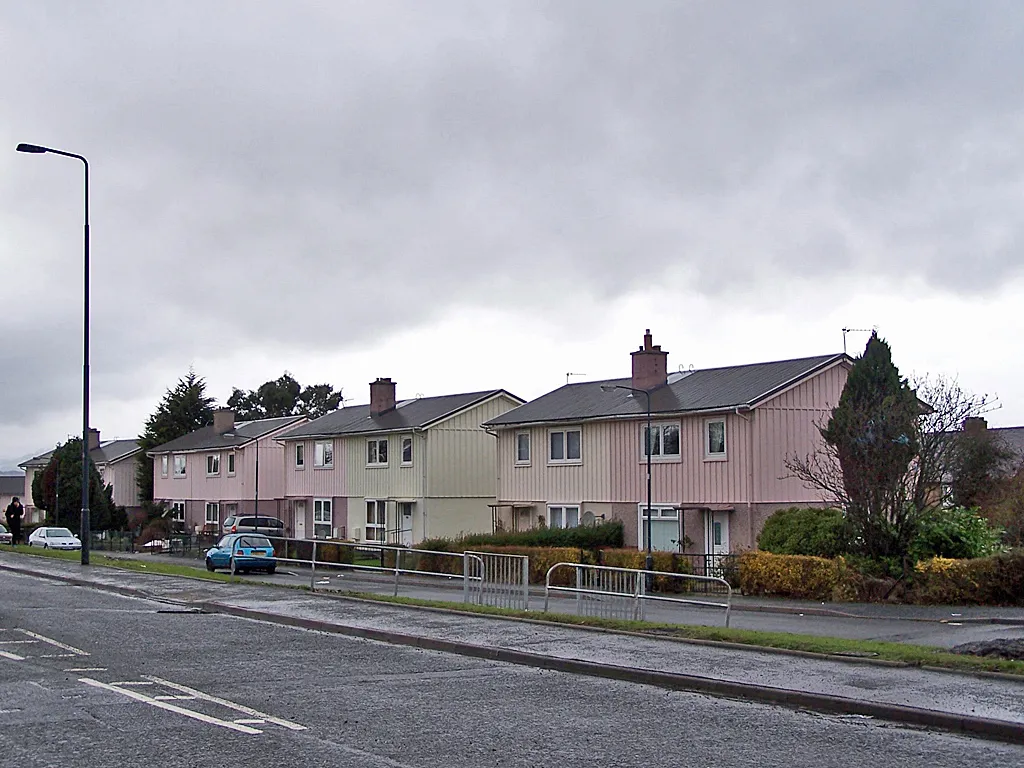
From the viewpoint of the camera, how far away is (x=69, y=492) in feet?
241

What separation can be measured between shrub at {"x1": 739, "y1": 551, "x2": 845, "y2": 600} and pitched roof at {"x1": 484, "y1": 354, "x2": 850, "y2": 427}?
723 cm

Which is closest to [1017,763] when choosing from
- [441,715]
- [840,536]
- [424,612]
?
[441,715]

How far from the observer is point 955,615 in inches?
929

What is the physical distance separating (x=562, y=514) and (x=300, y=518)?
68.4 feet

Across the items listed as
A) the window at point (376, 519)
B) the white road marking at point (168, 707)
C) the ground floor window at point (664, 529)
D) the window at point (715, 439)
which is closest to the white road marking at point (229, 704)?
the white road marking at point (168, 707)

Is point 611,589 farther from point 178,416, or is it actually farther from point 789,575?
point 178,416

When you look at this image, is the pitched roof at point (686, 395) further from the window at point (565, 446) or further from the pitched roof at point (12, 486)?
the pitched roof at point (12, 486)

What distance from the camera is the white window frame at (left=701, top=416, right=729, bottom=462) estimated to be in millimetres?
36631

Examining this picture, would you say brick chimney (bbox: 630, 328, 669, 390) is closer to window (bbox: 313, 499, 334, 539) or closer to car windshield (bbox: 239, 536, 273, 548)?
car windshield (bbox: 239, 536, 273, 548)

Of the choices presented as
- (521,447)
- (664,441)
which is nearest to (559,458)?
(521,447)

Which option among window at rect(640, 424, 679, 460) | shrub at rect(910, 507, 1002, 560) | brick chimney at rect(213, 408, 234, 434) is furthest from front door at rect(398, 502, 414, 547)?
shrub at rect(910, 507, 1002, 560)

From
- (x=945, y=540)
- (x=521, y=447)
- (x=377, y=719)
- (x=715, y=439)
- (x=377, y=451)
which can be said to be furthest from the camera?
(x=377, y=451)

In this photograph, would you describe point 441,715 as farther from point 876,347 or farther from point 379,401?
point 379,401

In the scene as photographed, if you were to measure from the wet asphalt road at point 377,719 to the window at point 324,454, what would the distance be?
40.5m
